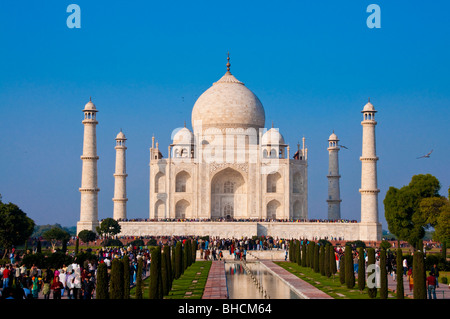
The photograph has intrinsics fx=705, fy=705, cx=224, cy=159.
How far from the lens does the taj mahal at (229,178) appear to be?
1479 inches

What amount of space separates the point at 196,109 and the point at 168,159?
4.88 m

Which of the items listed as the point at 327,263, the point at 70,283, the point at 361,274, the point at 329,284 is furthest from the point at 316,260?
the point at 70,283

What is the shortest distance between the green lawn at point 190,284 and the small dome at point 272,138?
60.1 ft

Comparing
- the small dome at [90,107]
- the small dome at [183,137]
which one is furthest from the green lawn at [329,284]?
the small dome at [183,137]

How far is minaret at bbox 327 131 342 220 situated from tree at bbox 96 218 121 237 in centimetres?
1354

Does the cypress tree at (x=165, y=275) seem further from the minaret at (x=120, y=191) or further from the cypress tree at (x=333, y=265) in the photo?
the minaret at (x=120, y=191)

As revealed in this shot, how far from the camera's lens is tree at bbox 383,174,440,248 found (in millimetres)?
32344

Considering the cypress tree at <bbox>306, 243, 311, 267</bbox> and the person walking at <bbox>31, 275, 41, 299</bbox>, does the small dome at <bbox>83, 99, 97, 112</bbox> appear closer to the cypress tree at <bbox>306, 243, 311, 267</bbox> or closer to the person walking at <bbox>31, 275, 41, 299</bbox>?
the cypress tree at <bbox>306, 243, 311, 267</bbox>

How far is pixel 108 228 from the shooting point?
35.4m

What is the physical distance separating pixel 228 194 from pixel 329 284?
24483 millimetres

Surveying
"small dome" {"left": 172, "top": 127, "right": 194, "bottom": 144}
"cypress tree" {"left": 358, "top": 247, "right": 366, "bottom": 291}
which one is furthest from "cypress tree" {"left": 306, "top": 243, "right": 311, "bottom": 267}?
"small dome" {"left": 172, "top": 127, "right": 194, "bottom": 144}

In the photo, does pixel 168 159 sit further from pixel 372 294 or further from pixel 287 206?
pixel 372 294

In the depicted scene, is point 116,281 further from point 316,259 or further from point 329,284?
point 316,259
